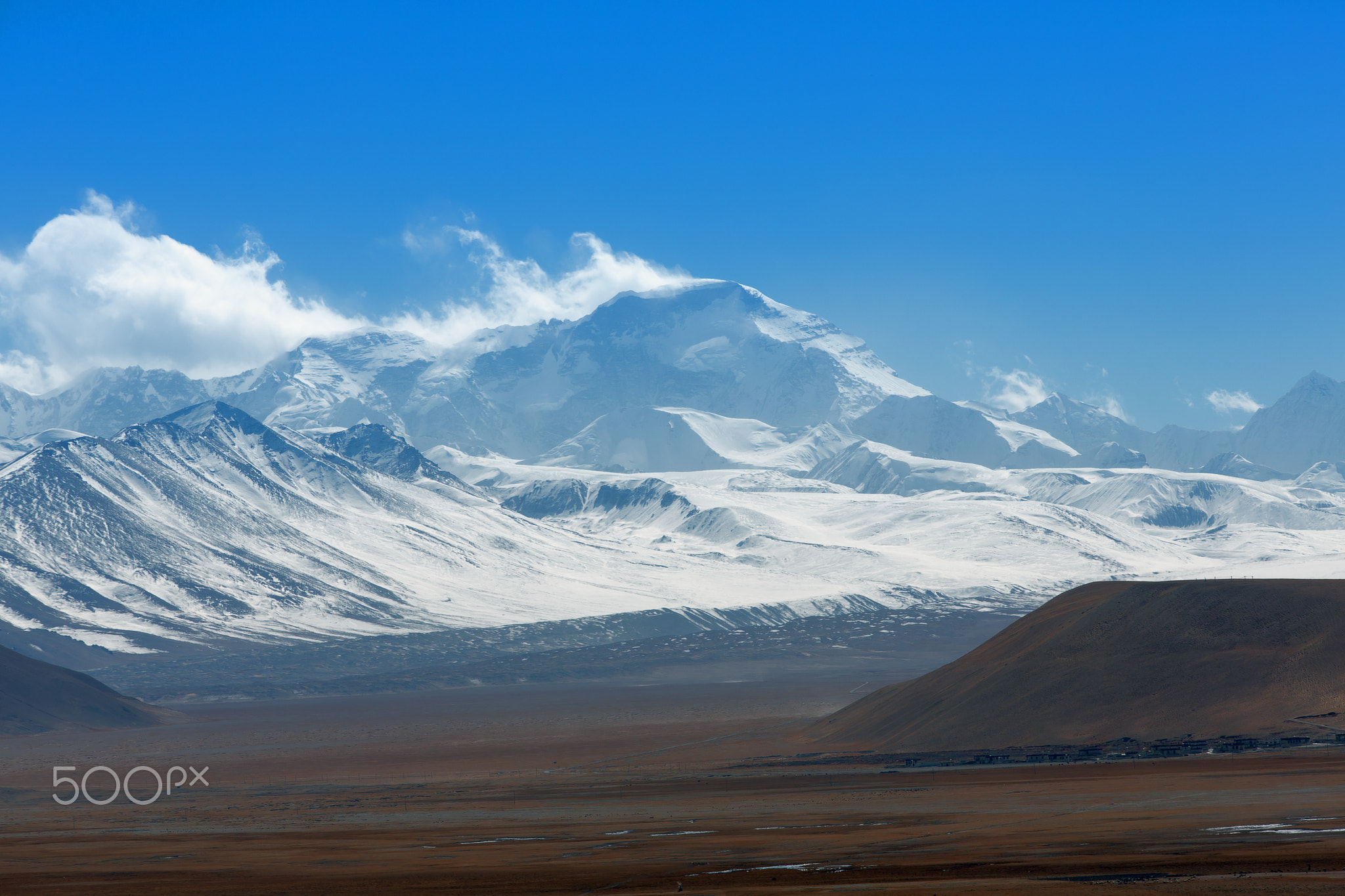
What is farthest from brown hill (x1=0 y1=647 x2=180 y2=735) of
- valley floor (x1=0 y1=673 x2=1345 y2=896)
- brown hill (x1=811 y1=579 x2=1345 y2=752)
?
brown hill (x1=811 y1=579 x2=1345 y2=752)

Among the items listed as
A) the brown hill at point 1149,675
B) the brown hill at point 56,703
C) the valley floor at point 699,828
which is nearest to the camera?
the valley floor at point 699,828

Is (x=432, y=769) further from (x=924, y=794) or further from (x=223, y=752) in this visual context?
(x=924, y=794)

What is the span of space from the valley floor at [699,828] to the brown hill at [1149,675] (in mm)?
7481

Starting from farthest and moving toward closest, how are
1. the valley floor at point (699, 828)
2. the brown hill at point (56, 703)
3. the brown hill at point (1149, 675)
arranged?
1. the brown hill at point (56, 703)
2. the brown hill at point (1149, 675)
3. the valley floor at point (699, 828)

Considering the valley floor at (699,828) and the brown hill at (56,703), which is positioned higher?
the brown hill at (56,703)

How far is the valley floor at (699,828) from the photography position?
161 ft

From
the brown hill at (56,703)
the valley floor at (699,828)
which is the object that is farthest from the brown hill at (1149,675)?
the brown hill at (56,703)

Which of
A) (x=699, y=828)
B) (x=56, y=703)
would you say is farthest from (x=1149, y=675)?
(x=56, y=703)

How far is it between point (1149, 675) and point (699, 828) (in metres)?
42.3

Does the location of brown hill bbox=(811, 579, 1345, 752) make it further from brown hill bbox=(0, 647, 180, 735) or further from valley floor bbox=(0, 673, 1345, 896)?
brown hill bbox=(0, 647, 180, 735)

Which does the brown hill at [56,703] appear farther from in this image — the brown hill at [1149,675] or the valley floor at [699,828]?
the brown hill at [1149,675]

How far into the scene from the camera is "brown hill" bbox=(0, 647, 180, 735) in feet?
550

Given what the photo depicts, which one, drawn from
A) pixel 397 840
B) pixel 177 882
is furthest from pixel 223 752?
pixel 177 882

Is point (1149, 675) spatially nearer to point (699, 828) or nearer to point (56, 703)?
point (699, 828)
